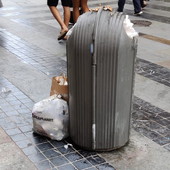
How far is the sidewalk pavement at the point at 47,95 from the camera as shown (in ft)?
11.1

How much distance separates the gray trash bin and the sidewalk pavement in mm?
250

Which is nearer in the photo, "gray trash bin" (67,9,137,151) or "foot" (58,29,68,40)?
"gray trash bin" (67,9,137,151)

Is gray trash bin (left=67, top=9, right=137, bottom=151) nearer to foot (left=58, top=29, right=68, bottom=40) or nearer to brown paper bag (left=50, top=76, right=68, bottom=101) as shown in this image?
brown paper bag (left=50, top=76, right=68, bottom=101)

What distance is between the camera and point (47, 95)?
4.84m

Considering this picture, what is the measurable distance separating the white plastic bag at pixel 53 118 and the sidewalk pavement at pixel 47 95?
109 millimetres

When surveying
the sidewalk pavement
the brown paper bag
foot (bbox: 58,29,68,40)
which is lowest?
the sidewalk pavement

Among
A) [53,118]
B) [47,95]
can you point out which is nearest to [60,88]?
[53,118]

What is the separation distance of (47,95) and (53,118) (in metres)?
1.24

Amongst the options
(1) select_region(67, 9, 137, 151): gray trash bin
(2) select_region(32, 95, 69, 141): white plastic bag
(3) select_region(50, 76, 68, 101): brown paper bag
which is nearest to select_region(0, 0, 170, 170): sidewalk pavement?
(2) select_region(32, 95, 69, 141): white plastic bag

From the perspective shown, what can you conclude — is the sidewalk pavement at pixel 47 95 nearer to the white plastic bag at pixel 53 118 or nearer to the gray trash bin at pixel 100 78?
the white plastic bag at pixel 53 118

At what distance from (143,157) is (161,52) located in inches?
149

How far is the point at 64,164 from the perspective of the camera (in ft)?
10.9

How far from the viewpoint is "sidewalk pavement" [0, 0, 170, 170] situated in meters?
3.39

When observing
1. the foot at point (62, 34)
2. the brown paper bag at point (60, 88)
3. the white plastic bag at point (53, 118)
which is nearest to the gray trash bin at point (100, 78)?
the white plastic bag at point (53, 118)
